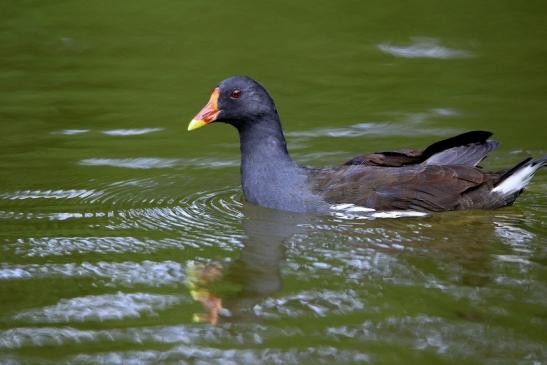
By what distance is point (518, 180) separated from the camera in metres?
6.76

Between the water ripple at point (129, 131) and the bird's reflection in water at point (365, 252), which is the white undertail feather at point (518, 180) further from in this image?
the water ripple at point (129, 131)

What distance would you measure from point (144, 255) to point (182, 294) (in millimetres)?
707

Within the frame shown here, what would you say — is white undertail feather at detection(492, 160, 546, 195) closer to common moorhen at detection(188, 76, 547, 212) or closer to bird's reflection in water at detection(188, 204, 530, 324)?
common moorhen at detection(188, 76, 547, 212)

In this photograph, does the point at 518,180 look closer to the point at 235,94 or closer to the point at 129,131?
the point at 235,94

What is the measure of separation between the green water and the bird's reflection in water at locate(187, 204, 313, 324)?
16 millimetres

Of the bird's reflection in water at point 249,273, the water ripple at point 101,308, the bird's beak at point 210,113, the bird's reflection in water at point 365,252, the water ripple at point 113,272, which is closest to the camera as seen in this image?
the water ripple at point 101,308

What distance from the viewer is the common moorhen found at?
677 cm

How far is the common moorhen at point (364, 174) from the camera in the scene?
6.77 metres

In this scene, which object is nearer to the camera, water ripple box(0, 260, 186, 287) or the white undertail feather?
water ripple box(0, 260, 186, 287)

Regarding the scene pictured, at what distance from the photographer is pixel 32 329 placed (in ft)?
16.6

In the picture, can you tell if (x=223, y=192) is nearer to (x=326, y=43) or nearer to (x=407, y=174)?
(x=407, y=174)

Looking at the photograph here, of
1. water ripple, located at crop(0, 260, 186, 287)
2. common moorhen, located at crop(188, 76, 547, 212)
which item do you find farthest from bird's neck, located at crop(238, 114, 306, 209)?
water ripple, located at crop(0, 260, 186, 287)

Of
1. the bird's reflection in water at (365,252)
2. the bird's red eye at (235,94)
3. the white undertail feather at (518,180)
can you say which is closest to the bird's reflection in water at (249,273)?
the bird's reflection in water at (365,252)

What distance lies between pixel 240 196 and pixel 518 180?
6.15ft
